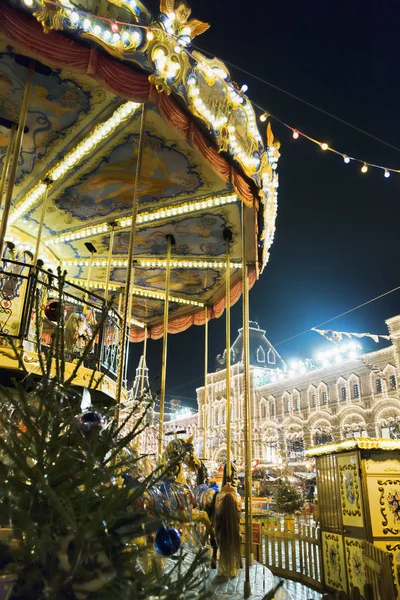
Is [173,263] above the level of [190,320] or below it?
above

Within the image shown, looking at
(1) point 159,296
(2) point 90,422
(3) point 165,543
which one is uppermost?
(1) point 159,296

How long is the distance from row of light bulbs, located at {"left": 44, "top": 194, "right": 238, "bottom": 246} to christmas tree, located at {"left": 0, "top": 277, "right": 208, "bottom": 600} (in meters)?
6.27

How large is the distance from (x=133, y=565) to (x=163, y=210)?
6925 mm

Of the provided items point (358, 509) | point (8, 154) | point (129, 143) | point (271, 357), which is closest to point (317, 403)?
point (271, 357)

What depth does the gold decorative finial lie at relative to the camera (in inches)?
187

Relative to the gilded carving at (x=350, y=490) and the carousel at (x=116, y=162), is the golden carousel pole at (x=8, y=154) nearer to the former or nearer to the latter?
the carousel at (x=116, y=162)

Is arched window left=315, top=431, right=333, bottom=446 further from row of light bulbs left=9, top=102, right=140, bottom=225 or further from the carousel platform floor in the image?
row of light bulbs left=9, top=102, right=140, bottom=225

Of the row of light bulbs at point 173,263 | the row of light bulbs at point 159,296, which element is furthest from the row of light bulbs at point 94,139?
the row of light bulbs at point 159,296

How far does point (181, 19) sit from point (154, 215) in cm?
335

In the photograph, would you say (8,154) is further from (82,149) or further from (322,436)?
(322,436)

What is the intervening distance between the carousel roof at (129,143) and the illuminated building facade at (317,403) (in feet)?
67.2

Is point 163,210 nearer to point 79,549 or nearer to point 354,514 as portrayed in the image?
point 354,514

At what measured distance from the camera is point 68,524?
0.98 m

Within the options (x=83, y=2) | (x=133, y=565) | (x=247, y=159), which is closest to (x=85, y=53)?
(x=83, y=2)
